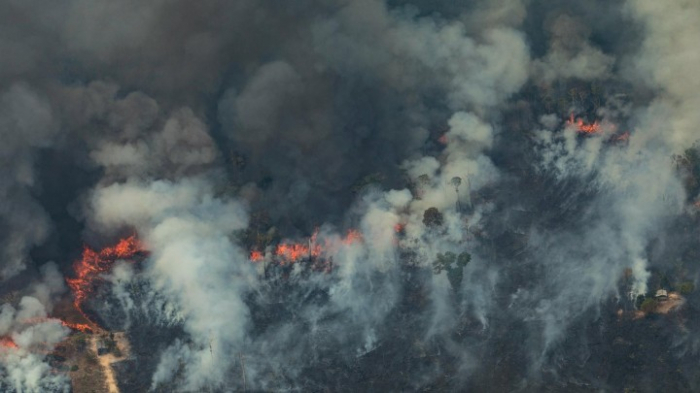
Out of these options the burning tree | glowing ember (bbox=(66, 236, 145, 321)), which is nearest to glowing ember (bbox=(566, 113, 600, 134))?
the burning tree

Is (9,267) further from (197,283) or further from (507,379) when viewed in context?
(507,379)

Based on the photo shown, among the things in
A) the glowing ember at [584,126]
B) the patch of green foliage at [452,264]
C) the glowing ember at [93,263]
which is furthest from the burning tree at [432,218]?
the glowing ember at [93,263]

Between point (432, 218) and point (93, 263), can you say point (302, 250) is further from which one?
point (93, 263)

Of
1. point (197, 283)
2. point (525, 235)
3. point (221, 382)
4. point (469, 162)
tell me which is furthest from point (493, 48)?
point (221, 382)

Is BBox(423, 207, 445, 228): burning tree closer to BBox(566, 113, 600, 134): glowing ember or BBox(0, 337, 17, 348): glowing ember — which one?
BBox(566, 113, 600, 134): glowing ember

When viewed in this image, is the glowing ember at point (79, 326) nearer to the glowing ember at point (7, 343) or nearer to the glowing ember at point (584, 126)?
the glowing ember at point (7, 343)

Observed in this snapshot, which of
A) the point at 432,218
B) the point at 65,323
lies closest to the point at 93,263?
the point at 65,323
